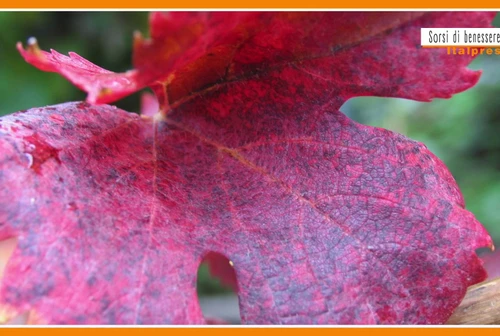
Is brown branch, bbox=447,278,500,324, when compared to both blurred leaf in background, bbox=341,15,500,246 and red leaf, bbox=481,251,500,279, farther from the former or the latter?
blurred leaf in background, bbox=341,15,500,246

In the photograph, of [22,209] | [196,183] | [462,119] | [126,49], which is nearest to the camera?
[22,209]

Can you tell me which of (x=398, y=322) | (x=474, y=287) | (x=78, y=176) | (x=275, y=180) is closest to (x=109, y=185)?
(x=78, y=176)

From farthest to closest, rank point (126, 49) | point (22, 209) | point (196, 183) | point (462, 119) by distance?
point (126, 49) → point (462, 119) → point (196, 183) → point (22, 209)

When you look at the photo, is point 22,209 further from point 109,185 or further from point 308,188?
point 308,188

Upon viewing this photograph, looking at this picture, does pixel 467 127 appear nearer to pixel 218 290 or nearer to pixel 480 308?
pixel 218 290

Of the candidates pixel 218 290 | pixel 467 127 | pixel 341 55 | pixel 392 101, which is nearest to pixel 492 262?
pixel 341 55

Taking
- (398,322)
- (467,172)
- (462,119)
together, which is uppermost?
(462,119)
